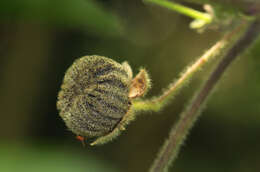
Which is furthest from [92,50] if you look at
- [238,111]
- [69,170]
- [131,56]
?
[238,111]

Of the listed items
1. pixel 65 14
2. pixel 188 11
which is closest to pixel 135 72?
pixel 65 14

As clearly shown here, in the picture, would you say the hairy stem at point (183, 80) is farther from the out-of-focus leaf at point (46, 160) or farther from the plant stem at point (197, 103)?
the out-of-focus leaf at point (46, 160)

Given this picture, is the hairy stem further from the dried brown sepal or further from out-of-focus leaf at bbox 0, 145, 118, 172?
out-of-focus leaf at bbox 0, 145, 118, 172

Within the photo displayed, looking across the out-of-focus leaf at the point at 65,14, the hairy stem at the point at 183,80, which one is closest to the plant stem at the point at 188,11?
the hairy stem at the point at 183,80

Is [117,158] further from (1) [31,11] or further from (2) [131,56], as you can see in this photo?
(1) [31,11]

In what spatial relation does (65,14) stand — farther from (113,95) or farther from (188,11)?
(113,95)

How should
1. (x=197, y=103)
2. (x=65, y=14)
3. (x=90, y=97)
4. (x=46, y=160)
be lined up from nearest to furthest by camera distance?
(x=90, y=97) < (x=197, y=103) < (x=46, y=160) < (x=65, y=14)

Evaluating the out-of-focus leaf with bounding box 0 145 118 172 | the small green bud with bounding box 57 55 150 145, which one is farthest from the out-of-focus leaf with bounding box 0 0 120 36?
the small green bud with bounding box 57 55 150 145
